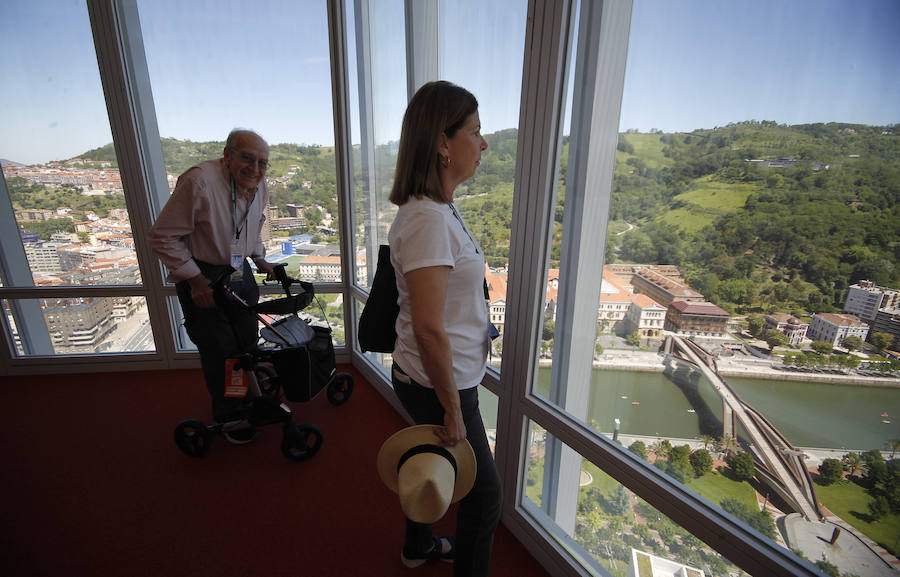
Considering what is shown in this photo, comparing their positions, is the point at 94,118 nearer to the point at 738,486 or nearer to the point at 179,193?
the point at 179,193

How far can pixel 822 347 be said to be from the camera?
35.3 inches

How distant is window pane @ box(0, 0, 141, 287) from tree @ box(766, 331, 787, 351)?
4090 mm

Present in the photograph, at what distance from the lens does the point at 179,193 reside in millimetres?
2086

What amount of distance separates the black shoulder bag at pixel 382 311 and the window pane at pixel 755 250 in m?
0.75

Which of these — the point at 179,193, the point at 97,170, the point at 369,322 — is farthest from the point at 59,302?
the point at 369,322

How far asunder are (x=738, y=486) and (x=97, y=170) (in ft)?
14.2

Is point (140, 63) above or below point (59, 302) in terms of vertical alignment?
above

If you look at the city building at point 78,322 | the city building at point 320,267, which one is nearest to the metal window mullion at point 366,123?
the city building at point 320,267

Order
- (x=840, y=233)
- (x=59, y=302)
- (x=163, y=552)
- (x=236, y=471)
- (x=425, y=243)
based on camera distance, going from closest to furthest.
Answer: (x=840, y=233) → (x=425, y=243) → (x=163, y=552) → (x=236, y=471) → (x=59, y=302)

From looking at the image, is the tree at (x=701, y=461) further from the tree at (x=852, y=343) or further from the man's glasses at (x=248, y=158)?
the man's glasses at (x=248, y=158)

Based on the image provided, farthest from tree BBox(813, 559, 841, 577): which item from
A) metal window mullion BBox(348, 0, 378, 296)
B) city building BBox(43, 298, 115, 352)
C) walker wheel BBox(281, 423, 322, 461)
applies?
city building BBox(43, 298, 115, 352)

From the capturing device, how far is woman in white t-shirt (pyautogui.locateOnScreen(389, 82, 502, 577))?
1.02 m

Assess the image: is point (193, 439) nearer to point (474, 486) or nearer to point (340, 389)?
point (340, 389)

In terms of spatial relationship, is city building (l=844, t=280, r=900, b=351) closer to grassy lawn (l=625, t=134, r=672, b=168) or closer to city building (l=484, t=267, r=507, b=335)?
grassy lawn (l=625, t=134, r=672, b=168)
